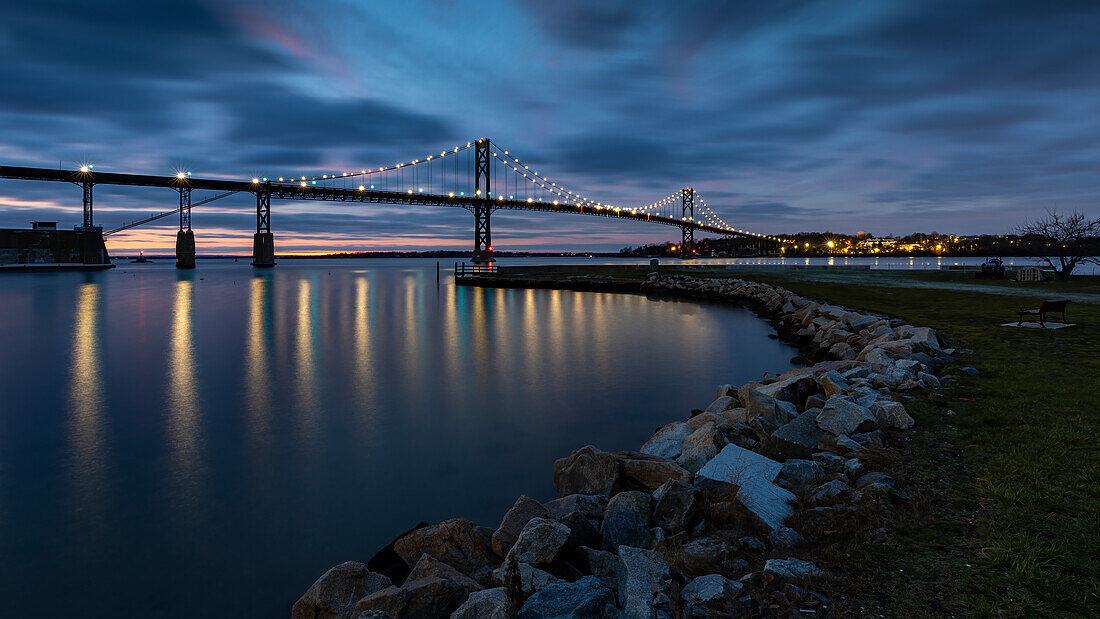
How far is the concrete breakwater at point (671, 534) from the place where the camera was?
12.6ft

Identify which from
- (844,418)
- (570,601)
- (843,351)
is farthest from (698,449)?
(843,351)

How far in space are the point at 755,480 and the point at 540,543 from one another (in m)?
2.31

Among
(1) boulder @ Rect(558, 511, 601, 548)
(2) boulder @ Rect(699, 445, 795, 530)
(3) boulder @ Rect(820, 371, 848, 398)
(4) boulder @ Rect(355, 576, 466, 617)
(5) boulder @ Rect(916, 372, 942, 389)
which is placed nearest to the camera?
(4) boulder @ Rect(355, 576, 466, 617)

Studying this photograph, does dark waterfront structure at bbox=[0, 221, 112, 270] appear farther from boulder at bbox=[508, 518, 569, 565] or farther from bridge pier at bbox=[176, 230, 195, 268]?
boulder at bbox=[508, 518, 569, 565]

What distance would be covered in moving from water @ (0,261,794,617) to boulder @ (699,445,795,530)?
9.87 ft

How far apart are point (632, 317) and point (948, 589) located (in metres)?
27.7

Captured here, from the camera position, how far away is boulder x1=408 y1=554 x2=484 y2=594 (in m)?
4.58

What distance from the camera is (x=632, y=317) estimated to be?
3116 cm

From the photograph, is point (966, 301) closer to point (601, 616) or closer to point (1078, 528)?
point (1078, 528)

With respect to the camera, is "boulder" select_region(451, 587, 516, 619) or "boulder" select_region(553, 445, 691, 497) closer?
"boulder" select_region(451, 587, 516, 619)

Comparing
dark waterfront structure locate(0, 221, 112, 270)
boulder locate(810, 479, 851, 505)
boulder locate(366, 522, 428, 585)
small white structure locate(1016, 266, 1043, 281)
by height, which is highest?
dark waterfront structure locate(0, 221, 112, 270)

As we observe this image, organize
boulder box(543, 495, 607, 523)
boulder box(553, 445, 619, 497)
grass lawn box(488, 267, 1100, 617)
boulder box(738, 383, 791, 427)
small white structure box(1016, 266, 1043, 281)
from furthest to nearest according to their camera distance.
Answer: small white structure box(1016, 266, 1043, 281) < boulder box(738, 383, 791, 427) < boulder box(553, 445, 619, 497) < boulder box(543, 495, 607, 523) < grass lawn box(488, 267, 1100, 617)

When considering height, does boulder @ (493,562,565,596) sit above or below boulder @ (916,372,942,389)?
below

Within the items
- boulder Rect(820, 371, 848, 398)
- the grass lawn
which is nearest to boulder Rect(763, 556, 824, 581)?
the grass lawn
